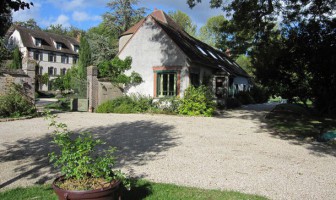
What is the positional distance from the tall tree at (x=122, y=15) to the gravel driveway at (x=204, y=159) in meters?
34.8

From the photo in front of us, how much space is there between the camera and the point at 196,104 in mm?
16688

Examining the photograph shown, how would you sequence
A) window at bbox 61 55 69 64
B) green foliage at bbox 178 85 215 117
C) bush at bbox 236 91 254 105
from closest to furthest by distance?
green foliage at bbox 178 85 215 117 < bush at bbox 236 91 254 105 < window at bbox 61 55 69 64

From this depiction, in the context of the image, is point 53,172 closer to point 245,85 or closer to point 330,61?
point 330,61

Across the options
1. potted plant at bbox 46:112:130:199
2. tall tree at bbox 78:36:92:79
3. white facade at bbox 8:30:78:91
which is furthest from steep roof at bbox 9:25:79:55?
potted plant at bbox 46:112:130:199

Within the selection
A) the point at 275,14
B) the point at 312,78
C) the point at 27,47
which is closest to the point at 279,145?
the point at 312,78

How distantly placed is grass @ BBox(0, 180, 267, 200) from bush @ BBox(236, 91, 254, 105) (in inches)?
947

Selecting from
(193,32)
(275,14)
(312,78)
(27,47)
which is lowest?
(312,78)

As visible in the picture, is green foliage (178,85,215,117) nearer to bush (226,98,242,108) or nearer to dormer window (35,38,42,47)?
bush (226,98,242,108)

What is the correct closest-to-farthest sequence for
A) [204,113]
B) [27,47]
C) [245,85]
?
[204,113] → [245,85] → [27,47]

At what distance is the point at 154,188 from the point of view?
196 inches

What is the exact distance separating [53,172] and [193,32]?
2054 inches

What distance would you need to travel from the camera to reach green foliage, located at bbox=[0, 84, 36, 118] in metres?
13.5

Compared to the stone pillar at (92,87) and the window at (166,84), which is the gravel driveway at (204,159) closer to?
the stone pillar at (92,87)

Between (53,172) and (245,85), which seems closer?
(53,172)
